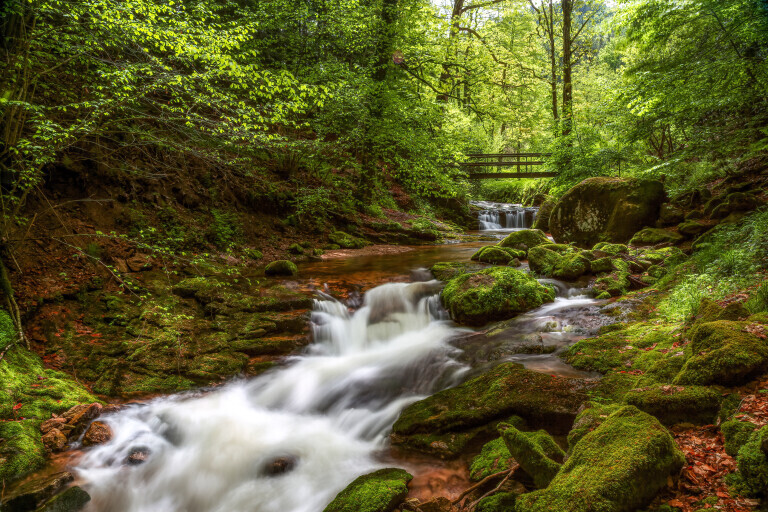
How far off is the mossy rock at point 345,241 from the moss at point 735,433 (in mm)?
10514

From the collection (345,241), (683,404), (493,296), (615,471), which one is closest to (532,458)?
(615,471)

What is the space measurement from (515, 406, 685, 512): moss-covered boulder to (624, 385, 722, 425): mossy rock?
2.14ft

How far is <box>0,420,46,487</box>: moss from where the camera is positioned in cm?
340

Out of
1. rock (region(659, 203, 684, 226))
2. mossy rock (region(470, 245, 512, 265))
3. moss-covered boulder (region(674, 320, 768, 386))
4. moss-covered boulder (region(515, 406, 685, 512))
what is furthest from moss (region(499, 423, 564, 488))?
rock (region(659, 203, 684, 226))

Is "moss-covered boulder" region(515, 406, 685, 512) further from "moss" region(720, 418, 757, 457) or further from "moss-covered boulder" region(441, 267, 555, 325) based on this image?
"moss-covered boulder" region(441, 267, 555, 325)

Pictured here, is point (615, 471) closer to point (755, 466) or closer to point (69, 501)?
point (755, 466)

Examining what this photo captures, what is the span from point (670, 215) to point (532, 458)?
30.6ft

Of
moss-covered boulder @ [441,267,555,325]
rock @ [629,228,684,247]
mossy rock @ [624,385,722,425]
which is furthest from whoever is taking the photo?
rock @ [629,228,684,247]

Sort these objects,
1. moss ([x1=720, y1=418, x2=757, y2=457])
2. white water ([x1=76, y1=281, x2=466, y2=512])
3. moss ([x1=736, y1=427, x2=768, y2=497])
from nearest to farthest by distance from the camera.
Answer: moss ([x1=736, y1=427, x2=768, y2=497]) → moss ([x1=720, y1=418, x2=757, y2=457]) → white water ([x1=76, y1=281, x2=466, y2=512])

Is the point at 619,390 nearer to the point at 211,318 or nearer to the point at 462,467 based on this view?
the point at 462,467

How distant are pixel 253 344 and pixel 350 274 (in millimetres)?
3567

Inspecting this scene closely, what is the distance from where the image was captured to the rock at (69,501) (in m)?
3.19

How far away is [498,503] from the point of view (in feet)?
8.68

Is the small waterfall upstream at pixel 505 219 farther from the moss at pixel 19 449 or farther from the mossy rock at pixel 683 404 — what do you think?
the moss at pixel 19 449
